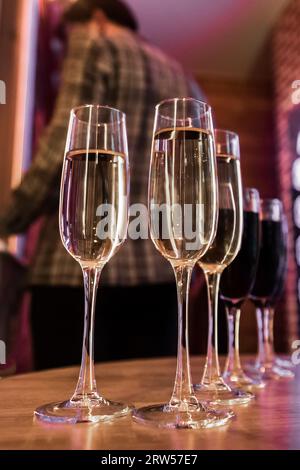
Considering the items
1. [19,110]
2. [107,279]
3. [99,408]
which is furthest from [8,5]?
[99,408]

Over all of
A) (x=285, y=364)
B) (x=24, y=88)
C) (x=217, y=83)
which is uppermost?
(x=217, y=83)

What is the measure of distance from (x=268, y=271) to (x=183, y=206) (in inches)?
13.9

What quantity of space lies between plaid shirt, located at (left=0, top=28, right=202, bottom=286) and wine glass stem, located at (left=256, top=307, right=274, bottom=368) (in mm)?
343

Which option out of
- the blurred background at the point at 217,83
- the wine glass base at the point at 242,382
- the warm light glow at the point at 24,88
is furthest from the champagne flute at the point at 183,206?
the warm light glow at the point at 24,88

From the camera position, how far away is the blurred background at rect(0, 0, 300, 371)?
2.09m

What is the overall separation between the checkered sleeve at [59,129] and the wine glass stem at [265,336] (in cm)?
56

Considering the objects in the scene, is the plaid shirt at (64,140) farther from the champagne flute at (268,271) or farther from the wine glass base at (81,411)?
the wine glass base at (81,411)

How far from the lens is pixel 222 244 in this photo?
0.55 m

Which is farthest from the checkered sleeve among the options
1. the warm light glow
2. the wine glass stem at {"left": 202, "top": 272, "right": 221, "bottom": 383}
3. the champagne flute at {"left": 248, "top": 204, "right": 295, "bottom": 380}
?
the warm light glow

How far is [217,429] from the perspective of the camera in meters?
0.37

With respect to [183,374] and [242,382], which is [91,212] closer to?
[183,374]

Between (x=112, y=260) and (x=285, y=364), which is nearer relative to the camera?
(x=285, y=364)

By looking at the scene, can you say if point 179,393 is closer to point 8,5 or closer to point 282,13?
point 8,5

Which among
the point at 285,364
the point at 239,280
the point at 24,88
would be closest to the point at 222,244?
the point at 239,280
